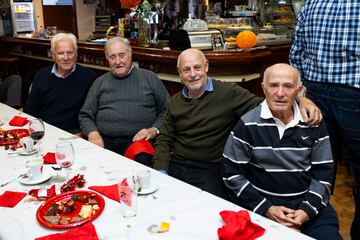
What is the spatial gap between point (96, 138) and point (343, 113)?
161cm

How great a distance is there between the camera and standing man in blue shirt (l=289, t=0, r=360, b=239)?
6.12 ft

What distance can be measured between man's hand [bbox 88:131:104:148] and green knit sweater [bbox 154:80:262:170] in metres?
0.52

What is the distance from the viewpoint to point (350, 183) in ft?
10.9

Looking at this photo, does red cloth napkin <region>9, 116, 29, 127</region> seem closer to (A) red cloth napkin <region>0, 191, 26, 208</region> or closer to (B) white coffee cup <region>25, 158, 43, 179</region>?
(B) white coffee cup <region>25, 158, 43, 179</region>

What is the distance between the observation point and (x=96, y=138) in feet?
8.55

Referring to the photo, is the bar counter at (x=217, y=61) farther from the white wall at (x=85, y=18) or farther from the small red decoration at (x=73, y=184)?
the white wall at (x=85, y=18)

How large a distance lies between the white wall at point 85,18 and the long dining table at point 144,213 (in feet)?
26.3

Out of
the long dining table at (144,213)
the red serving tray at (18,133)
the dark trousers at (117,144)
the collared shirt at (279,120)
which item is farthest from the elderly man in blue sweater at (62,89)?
the collared shirt at (279,120)

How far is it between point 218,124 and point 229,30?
256 centimetres

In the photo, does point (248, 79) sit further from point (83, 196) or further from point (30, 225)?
point (30, 225)

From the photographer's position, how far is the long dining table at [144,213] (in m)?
1.18

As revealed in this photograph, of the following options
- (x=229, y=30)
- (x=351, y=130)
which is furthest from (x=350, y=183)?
(x=229, y=30)

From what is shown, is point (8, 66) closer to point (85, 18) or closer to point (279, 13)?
point (85, 18)

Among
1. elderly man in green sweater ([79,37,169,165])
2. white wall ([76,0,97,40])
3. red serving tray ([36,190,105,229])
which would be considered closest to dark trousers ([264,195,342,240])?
red serving tray ([36,190,105,229])
